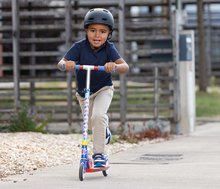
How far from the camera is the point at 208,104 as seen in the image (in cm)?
2514

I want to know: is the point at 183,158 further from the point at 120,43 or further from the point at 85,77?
the point at 120,43

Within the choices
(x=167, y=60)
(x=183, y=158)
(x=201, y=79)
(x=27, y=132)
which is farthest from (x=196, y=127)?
(x=201, y=79)

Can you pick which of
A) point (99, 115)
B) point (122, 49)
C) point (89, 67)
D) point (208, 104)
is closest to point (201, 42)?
point (208, 104)

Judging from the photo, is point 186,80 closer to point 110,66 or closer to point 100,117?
point 100,117

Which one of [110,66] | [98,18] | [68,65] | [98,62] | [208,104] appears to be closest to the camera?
[110,66]

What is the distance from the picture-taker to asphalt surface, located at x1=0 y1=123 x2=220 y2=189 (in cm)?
850

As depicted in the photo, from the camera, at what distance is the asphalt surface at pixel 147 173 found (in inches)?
335

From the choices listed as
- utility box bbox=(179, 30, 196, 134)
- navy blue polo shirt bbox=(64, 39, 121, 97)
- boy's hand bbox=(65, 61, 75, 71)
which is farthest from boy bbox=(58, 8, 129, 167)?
utility box bbox=(179, 30, 196, 134)

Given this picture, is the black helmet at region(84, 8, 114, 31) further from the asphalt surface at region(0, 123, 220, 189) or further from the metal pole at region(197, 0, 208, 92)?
the metal pole at region(197, 0, 208, 92)

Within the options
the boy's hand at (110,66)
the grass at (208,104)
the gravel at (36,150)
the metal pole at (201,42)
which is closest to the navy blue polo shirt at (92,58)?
the boy's hand at (110,66)

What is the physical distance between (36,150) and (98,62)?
261cm

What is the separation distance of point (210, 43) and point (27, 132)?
74.9ft

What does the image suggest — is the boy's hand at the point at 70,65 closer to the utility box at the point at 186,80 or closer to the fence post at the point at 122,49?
the fence post at the point at 122,49

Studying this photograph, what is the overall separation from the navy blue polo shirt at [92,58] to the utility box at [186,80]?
6.98 metres
